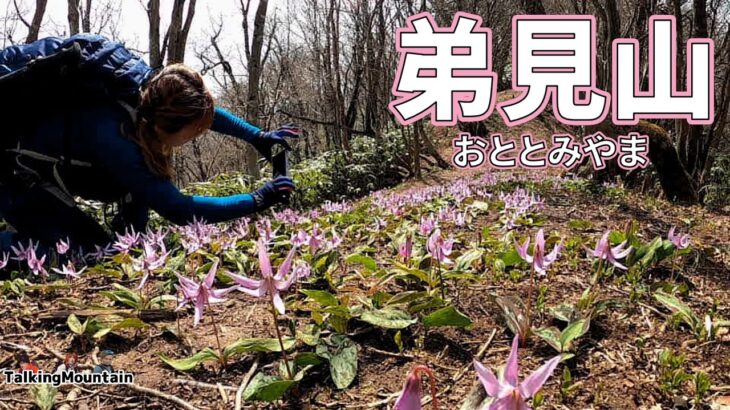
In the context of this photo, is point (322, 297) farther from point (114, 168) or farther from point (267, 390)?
point (114, 168)

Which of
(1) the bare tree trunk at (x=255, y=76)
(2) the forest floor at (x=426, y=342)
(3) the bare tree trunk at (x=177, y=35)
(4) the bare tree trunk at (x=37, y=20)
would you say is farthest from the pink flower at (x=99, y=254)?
(4) the bare tree trunk at (x=37, y=20)

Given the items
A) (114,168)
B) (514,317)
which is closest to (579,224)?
(514,317)

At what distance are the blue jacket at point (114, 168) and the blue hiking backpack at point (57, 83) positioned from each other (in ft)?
0.14

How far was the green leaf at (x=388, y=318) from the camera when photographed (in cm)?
147

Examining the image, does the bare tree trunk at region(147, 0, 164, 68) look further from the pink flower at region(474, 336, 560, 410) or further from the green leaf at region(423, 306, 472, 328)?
the pink flower at region(474, 336, 560, 410)

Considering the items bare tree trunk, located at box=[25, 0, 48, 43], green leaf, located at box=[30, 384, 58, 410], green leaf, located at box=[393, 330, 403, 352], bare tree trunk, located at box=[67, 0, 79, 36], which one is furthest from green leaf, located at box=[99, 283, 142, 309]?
bare tree trunk, located at box=[67, 0, 79, 36]

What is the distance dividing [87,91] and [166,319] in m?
1.34

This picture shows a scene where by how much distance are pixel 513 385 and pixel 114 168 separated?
236cm

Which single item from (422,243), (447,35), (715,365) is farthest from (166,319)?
(447,35)

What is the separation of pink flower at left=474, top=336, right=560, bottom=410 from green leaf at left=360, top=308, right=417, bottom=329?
787 millimetres

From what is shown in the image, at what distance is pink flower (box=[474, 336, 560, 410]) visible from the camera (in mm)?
669

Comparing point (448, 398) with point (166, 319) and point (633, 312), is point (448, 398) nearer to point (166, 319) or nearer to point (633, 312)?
point (633, 312)

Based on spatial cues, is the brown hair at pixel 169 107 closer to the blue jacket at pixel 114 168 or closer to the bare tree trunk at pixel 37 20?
the blue jacket at pixel 114 168

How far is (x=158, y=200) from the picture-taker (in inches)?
102
